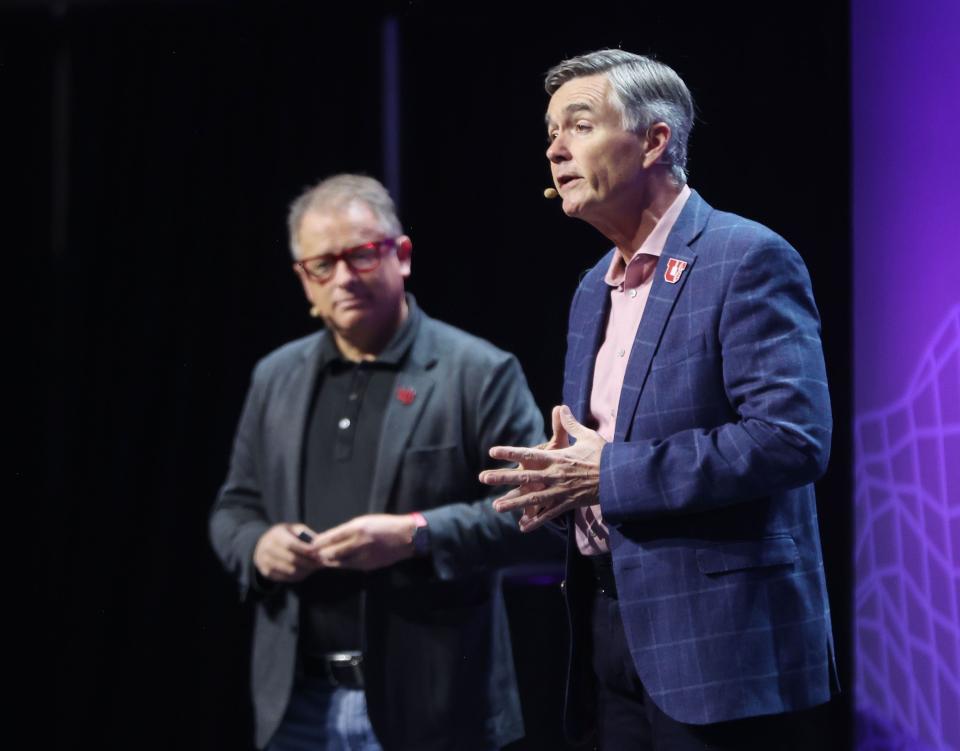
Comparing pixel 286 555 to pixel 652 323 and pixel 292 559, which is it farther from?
pixel 652 323

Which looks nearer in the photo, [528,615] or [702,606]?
[702,606]

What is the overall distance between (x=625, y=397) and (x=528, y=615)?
1.49 m

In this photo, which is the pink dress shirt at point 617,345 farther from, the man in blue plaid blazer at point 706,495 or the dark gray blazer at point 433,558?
the dark gray blazer at point 433,558

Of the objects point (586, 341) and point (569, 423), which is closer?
point (569, 423)

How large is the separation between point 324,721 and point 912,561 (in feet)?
4.63

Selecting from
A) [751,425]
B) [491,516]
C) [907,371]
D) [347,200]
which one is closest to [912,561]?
[907,371]

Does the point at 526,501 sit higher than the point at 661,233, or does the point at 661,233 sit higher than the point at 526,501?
the point at 661,233

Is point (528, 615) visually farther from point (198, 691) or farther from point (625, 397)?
point (625, 397)

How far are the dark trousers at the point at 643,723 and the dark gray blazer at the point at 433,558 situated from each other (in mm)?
661

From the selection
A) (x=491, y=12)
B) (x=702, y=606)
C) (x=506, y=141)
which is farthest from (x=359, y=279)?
(x=702, y=606)

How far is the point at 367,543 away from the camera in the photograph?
2520 millimetres

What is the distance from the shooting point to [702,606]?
175 cm

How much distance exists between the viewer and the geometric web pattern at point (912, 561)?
2.45m

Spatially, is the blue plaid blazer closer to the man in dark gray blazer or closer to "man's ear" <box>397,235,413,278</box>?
the man in dark gray blazer
